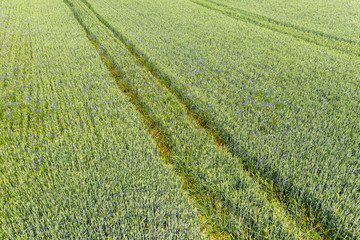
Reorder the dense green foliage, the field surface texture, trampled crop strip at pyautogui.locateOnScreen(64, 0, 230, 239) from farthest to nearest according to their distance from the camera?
trampled crop strip at pyautogui.locateOnScreen(64, 0, 230, 239) < the field surface texture < the dense green foliage

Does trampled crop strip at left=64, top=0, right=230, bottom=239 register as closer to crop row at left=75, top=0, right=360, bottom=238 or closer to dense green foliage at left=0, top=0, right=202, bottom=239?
dense green foliage at left=0, top=0, right=202, bottom=239

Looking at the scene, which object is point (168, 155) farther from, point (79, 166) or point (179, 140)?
point (79, 166)

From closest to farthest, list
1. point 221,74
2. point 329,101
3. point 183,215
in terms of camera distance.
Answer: point 183,215
point 329,101
point 221,74

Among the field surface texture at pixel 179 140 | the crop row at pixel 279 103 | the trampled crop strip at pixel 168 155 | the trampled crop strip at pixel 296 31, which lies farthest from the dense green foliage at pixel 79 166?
the trampled crop strip at pixel 296 31

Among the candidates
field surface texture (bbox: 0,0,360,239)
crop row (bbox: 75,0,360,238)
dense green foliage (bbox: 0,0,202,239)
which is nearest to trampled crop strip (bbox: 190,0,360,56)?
field surface texture (bbox: 0,0,360,239)

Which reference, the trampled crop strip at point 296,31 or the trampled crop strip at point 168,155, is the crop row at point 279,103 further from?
the trampled crop strip at point 296,31

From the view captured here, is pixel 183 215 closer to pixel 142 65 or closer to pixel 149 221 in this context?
pixel 149 221

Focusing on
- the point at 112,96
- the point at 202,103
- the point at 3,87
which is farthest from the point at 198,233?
the point at 3,87
